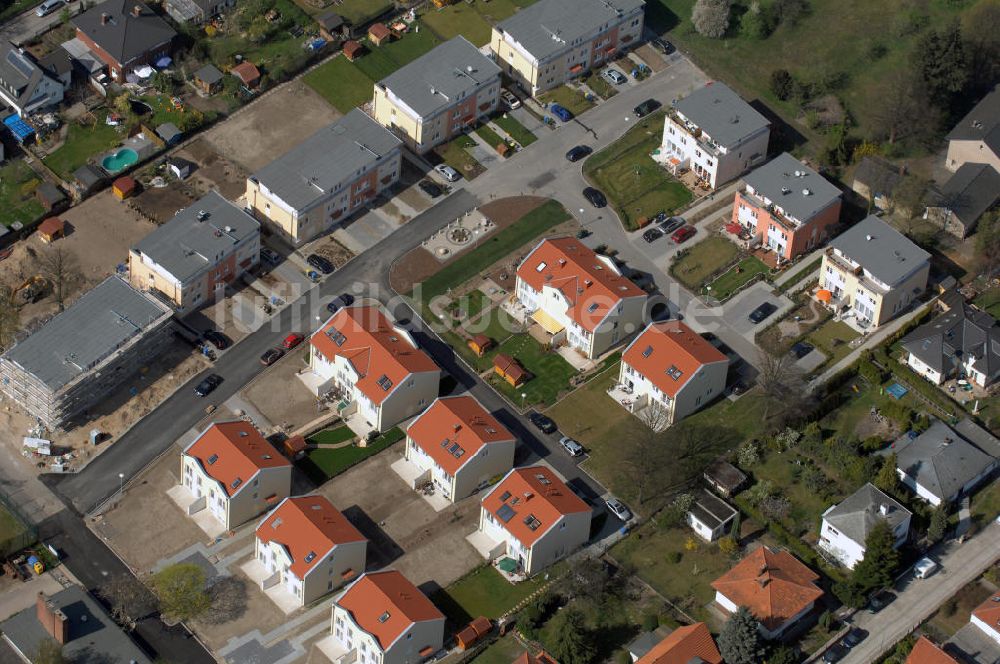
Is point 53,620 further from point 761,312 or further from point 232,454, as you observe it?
point 761,312

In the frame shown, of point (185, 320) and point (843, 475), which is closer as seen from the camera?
point (843, 475)

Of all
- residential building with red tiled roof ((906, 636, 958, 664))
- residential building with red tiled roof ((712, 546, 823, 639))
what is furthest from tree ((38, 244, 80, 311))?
residential building with red tiled roof ((906, 636, 958, 664))

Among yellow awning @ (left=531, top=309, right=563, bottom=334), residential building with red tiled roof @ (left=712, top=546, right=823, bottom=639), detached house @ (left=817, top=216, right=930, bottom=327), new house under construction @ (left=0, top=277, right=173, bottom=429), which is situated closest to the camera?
residential building with red tiled roof @ (left=712, top=546, right=823, bottom=639)

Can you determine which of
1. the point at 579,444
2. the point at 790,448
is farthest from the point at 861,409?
the point at 579,444

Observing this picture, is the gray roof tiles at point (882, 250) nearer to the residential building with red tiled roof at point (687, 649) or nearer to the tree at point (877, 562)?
the tree at point (877, 562)

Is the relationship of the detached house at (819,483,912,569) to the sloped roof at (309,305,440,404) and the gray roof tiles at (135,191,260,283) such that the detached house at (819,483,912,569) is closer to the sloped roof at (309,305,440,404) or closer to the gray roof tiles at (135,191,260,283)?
the sloped roof at (309,305,440,404)

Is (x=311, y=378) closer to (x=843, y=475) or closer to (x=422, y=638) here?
(x=422, y=638)
